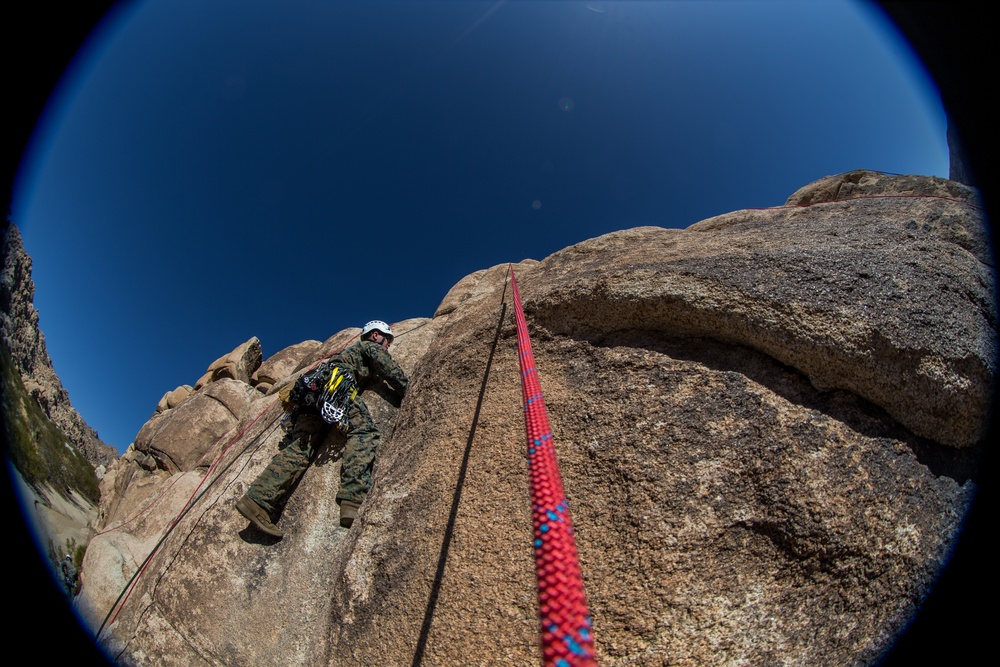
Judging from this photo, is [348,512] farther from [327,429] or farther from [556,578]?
[556,578]

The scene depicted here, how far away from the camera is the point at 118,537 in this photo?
5.02 m

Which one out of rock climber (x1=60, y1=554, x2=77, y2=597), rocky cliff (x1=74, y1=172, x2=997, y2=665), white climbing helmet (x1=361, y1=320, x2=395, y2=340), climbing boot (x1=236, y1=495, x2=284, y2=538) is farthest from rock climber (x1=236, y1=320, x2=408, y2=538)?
rock climber (x1=60, y1=554, x2=77, y2=597)

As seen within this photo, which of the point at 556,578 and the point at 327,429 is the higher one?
the point at 327,429

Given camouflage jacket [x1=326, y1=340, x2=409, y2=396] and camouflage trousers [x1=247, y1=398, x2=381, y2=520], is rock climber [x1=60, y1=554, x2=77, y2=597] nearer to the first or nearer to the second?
camouflage trousers [x1=247, y1=398, x2=381, y2=520]

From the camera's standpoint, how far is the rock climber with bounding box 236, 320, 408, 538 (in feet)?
11.5

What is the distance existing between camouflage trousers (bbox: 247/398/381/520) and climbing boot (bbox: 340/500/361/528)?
4cm

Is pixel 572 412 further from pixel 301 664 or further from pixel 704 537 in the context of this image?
pixel 301 664

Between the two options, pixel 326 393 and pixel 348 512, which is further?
pixel 326 393

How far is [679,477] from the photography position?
218 centimetres

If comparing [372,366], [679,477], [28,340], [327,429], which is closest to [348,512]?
[327,429]

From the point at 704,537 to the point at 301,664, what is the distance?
3302 mm

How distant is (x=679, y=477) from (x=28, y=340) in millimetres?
25770

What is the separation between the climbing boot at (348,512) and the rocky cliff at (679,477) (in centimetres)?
19

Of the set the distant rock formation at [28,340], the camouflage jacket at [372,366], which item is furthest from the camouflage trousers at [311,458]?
the distant rock formation at [28,340]
